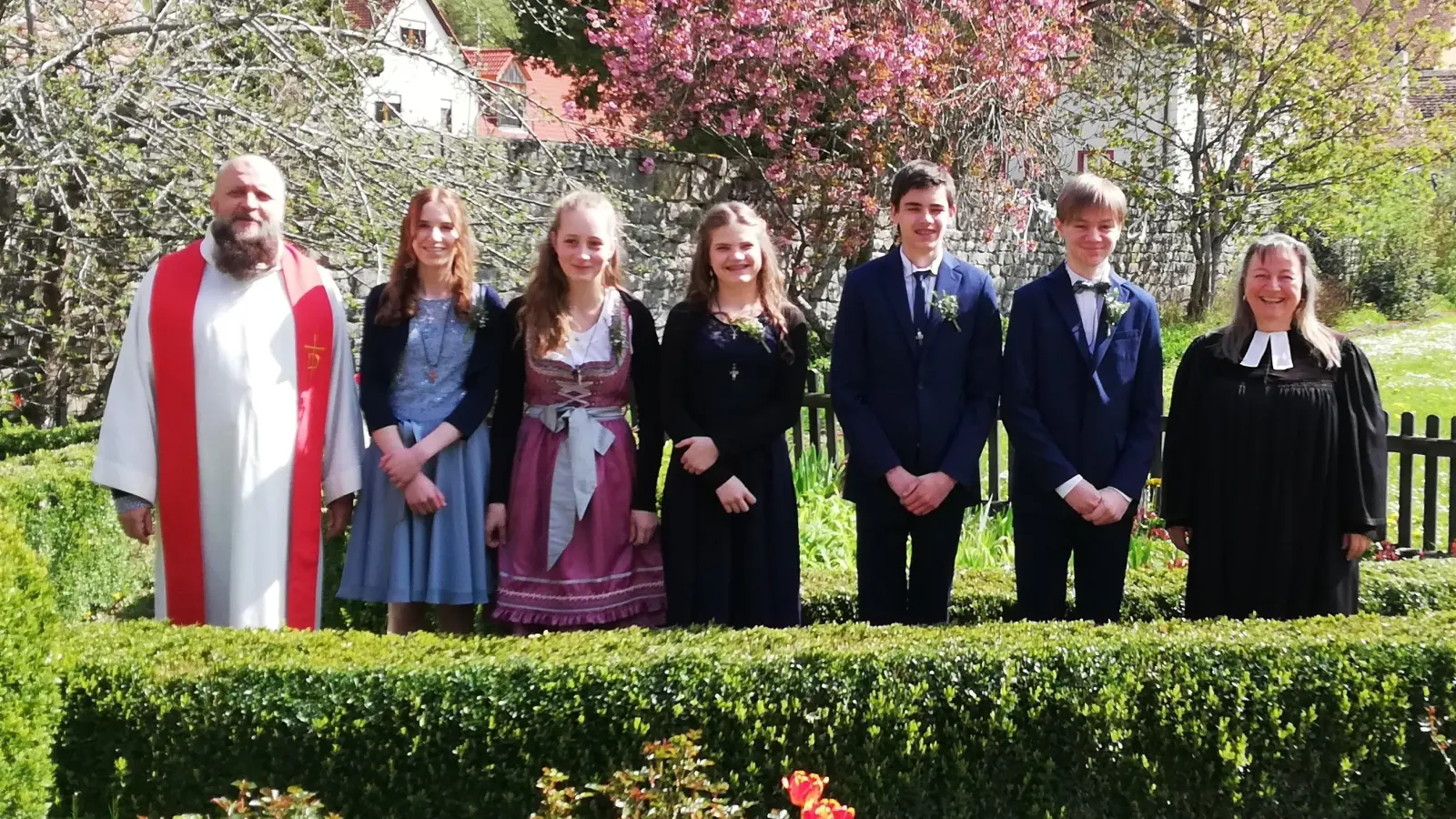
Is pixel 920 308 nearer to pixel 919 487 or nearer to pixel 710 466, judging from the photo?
pixel 919 487

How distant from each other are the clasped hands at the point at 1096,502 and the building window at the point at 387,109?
5.26 meters

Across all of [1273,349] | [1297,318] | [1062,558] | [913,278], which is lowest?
[1062,558]

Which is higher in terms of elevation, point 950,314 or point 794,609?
point 950,314

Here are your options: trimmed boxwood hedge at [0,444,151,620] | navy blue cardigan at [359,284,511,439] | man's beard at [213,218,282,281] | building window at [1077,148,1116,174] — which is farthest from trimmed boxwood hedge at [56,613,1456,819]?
building window at [1077,148,1116,174]

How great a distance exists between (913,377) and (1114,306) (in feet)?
2.20

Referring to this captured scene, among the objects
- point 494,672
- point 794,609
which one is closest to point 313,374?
point 494,672

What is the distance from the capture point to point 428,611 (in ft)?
14.0

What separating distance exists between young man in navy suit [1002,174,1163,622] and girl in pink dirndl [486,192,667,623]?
1212 millimetres

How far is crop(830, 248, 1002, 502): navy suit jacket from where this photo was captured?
12.3 feet

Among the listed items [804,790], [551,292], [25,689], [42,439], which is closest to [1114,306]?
[551,292]

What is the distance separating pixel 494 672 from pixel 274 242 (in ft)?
5.43

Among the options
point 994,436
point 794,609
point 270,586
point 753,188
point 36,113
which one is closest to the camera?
point 270,586

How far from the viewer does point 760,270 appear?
385 cm

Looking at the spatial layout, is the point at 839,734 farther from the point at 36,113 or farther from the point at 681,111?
the point at 681,111
